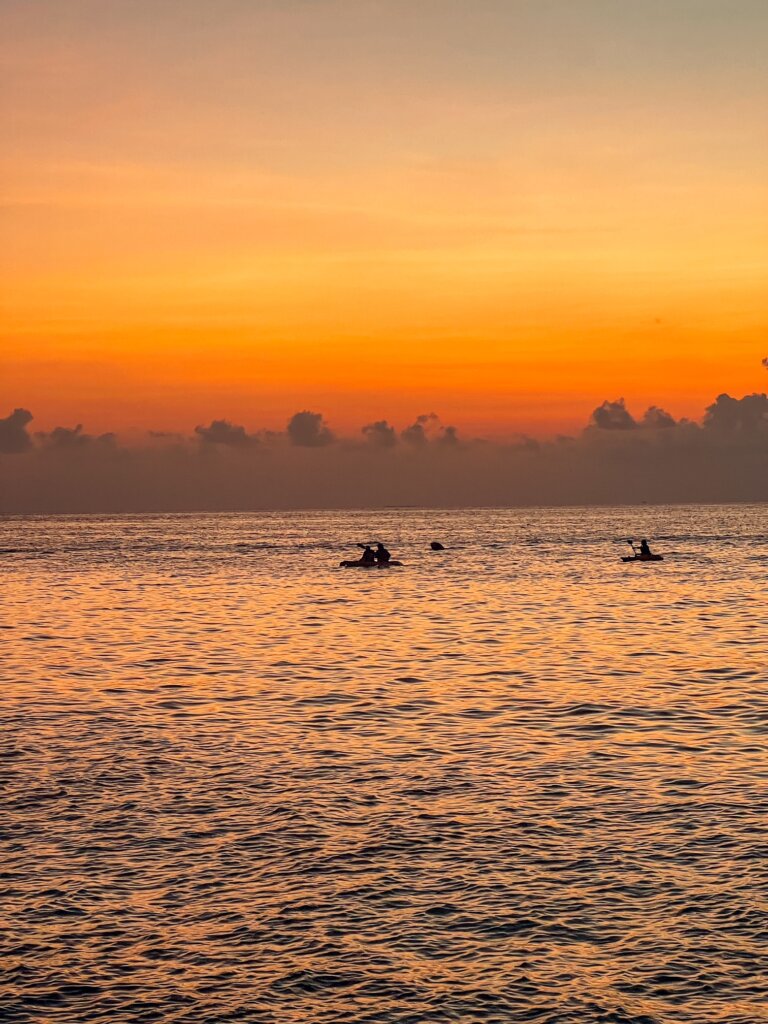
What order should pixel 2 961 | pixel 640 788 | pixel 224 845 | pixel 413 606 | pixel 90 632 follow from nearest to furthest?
pixel 2 961 < pixel 224 845 < pixel 640 788 < pixel 90 632 < pixel 413 606

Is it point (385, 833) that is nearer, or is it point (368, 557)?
point (385, 833)

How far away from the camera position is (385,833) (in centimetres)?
1992

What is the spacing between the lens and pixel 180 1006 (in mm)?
13094

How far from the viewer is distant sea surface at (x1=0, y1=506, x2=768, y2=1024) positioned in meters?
13.7

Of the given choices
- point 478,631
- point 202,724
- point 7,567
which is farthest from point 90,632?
point 7,567

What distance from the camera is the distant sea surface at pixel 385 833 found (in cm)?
1366

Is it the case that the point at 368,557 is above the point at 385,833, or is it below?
above

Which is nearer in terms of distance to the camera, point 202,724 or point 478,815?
point 478,815

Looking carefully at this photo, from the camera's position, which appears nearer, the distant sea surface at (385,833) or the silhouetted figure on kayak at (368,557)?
the distant sea surface at (385,833)

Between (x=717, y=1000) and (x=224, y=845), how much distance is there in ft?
29.7

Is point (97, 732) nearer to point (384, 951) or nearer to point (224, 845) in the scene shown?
point (224, 845)

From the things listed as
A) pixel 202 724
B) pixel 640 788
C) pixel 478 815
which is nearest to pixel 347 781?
pixel 478 815

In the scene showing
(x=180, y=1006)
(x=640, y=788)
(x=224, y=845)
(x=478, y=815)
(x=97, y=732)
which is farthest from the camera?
(x=97, y=732)

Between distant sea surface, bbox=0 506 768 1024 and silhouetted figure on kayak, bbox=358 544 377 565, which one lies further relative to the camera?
silhouetted figure on kayak, bbox=358 544 377 565
